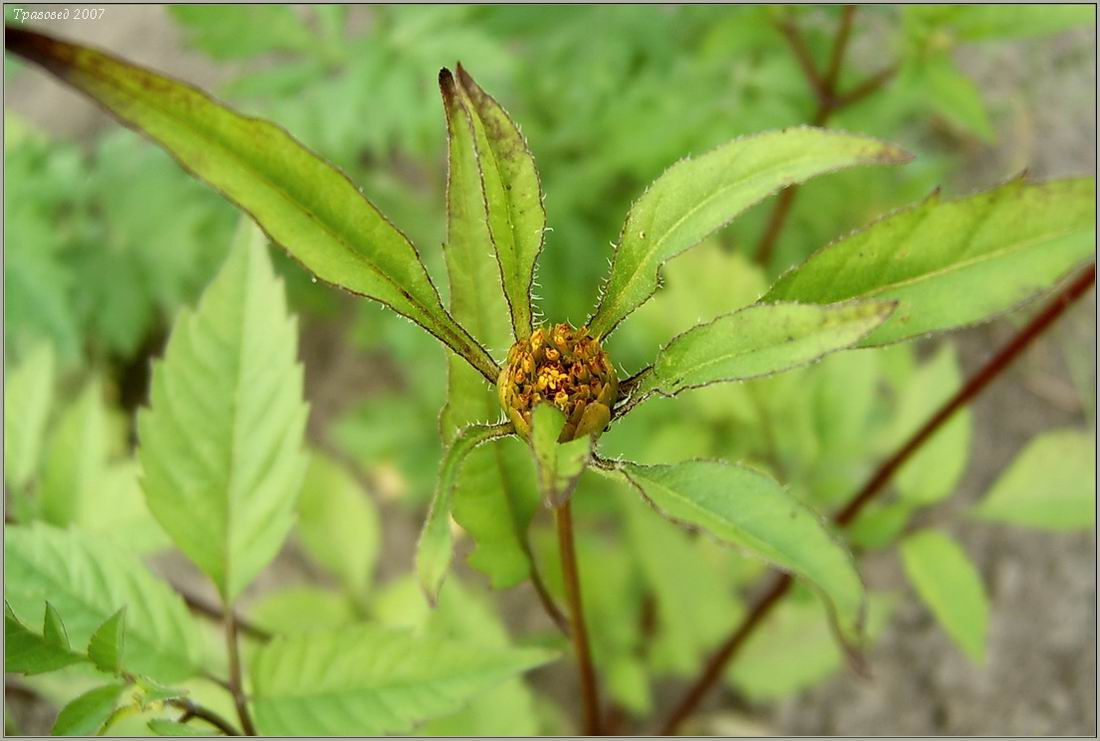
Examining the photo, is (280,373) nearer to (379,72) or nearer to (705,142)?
(705,142)

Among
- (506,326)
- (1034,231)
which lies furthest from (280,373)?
(1034,231)

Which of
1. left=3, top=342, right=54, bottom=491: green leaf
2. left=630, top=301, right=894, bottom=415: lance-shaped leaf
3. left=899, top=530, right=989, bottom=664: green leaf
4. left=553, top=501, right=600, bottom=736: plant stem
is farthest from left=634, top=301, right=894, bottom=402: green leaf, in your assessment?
left=3, top=342, right=54, bottom=491: green leaf

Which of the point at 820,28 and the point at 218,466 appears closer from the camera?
the point at 218,466

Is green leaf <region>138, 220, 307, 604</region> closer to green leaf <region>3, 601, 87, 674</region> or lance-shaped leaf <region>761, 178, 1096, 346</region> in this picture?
green leaf <region>3, 601, 87, 674</region>

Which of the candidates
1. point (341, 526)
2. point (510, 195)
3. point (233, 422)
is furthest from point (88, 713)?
point (341, 526)

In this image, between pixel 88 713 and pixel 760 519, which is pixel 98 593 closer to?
pixel 88 713

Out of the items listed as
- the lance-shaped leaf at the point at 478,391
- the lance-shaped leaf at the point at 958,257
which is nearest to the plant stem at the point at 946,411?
the lance-shaped leaf at the point at 958,257
